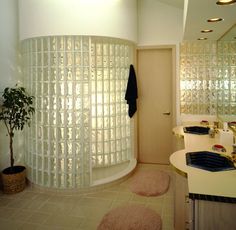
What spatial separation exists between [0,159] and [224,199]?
3220mm

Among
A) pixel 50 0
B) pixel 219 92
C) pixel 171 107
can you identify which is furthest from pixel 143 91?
pixel 50 0

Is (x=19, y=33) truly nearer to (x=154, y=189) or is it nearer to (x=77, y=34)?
(x=77, y=34)

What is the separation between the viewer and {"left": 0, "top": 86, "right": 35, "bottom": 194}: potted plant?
3326 mm

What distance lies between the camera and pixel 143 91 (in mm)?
4613

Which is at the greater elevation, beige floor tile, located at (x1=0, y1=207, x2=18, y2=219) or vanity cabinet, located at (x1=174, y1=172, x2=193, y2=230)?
vanity cabinet, located at (x1=174, y1=172, x2=193, y2=230)

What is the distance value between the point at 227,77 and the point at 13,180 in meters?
3.26

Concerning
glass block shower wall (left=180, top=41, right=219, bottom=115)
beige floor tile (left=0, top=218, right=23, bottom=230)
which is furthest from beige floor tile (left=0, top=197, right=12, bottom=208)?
glass block shower wall (left=180, top=41, right=219, bottom=115)

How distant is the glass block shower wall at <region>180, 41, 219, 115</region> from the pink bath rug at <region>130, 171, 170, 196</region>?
3.95 ft

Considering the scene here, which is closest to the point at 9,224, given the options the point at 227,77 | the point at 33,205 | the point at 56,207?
the point at 33,205

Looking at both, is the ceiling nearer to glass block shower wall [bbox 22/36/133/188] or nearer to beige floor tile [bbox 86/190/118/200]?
glass block shower wall [bbox 22/36/133/188]

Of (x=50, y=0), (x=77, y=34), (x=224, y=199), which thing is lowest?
(x=224, y=199)

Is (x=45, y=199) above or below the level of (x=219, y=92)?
below

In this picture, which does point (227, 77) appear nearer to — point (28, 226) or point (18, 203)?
point (28, 226)

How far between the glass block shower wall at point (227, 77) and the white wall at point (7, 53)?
3.06 m
